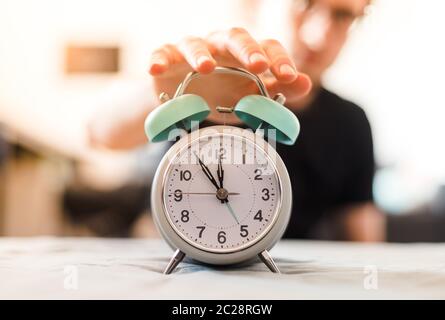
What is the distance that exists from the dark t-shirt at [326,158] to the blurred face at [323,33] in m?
0.08

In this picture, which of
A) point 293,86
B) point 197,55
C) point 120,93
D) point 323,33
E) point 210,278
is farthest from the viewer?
point 120,93

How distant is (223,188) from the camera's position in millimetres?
758

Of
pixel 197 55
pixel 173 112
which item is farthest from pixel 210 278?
pixel 197 55

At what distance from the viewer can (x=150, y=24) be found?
60.9 inches

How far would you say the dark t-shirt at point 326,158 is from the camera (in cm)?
148

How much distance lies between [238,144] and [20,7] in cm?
107

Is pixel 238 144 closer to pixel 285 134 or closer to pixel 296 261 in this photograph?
pixel 285 134

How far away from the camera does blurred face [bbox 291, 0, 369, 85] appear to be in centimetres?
144

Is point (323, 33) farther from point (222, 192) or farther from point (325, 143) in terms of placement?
point (222, 192)

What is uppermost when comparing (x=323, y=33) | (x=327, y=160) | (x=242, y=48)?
(x=242, y=48)

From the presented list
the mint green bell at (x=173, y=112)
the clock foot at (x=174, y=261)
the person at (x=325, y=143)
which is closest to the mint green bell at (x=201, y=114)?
the mint green bell at (x=173, y=112)

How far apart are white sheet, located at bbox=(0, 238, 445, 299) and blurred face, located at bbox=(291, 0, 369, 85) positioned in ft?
2.15

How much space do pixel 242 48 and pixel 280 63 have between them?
6cm

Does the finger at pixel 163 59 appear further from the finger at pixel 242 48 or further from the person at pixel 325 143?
the person at pixel 325 143
